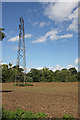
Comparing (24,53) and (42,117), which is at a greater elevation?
(24,53)

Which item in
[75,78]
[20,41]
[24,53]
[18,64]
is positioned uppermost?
[20,41]

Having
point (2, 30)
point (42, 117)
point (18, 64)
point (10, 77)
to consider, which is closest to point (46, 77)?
point (10, 77)

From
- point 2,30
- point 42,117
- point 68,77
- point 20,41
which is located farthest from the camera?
point 68,77

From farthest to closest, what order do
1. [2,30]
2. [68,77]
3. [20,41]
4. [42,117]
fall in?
[68,77] → [20,41] → [2,30] → [42,117]

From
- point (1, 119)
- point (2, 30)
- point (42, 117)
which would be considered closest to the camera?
point (1, 119)

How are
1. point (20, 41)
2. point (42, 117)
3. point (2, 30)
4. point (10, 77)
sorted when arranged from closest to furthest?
point (42, 117) → point (2, 30) → point (20, 41) → point (10, 77)

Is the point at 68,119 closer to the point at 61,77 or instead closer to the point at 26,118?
the point at 26,118

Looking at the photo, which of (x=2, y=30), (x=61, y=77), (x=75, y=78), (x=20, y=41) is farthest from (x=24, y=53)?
(x=75, y=78)

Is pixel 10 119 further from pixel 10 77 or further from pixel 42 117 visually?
pixel 10 77

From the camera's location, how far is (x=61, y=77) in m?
43.1

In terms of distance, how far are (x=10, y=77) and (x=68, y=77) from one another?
55.9 feet

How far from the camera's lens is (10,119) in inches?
172

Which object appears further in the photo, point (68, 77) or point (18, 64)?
point (68, 77)

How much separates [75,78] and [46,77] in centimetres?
885
